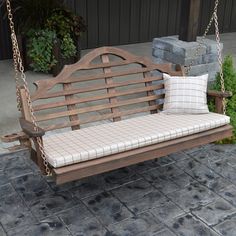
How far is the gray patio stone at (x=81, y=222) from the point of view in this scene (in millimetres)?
3367

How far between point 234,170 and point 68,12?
13.3 ft

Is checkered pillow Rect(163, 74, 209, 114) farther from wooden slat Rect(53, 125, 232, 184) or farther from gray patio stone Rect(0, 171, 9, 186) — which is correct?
gray patio stone Rect(0, 171, 9, 186)

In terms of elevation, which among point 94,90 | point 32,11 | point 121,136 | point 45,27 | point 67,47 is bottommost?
point 121,136

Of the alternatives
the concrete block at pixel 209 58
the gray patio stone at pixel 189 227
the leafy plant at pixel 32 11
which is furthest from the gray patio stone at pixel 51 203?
the leafy plant at pixel 32 11

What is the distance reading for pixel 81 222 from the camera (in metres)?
3.48

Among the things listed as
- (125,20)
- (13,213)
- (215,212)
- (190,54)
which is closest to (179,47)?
(190,54)

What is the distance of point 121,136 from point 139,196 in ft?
2.01

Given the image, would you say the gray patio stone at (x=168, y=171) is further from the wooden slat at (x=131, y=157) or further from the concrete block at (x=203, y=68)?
the concrete block at (x=203, y=68)

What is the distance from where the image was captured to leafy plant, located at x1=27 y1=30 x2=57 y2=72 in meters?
6.77

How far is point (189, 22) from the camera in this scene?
534 cm

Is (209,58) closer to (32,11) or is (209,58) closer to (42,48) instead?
(42,48)

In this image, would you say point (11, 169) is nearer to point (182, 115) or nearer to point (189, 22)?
point (182, 115)

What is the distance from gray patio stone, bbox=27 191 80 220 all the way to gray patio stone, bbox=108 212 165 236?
507 millimetres

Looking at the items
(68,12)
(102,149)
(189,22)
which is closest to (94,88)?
(102,149)
